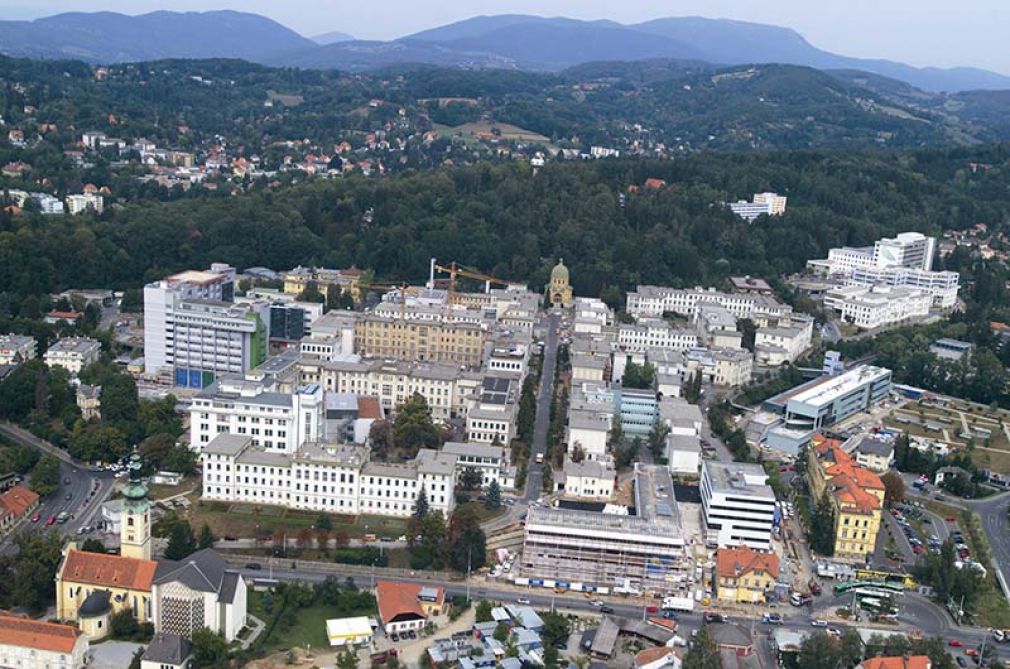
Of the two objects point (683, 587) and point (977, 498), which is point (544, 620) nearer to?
point (683, 587)

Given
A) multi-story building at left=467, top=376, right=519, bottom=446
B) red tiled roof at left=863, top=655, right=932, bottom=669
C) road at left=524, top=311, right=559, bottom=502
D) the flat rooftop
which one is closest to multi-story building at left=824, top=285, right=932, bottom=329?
the flat rooftop

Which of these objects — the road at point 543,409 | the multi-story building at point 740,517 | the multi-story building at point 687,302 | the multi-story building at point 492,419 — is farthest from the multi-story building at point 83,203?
the multi-story building at point 740,517

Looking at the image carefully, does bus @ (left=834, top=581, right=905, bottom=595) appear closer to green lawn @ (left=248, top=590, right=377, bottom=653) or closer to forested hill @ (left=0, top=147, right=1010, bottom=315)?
green lawn @ (left=248, top=590, right=377, bottom=653)

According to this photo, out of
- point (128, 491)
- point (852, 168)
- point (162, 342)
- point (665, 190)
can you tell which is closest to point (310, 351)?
point (162, 342)

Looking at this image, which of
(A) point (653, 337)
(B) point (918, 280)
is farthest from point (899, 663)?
(B) point (918, 280)

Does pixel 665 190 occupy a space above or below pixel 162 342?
above

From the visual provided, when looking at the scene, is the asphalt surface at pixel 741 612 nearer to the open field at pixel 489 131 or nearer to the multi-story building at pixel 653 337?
the multi-story building at pixel 653 337
